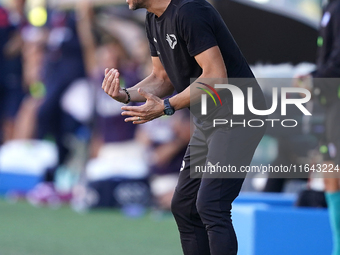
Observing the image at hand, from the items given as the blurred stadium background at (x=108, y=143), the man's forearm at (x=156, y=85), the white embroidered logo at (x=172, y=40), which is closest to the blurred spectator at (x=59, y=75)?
the blurred stadium background at (x=108, y=143)

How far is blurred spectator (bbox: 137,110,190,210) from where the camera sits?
8602 millimetres

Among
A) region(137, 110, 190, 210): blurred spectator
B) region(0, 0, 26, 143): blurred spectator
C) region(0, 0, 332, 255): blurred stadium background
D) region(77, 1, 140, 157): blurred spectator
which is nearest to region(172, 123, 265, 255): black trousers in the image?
region(0, 0, 332, 255): blurred stadium background

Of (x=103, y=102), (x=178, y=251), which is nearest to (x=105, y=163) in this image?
(x=103, y=102)

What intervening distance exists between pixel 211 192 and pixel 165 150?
5.13 metres

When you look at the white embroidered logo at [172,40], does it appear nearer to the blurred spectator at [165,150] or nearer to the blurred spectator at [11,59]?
the blurred spectator at [165,150]

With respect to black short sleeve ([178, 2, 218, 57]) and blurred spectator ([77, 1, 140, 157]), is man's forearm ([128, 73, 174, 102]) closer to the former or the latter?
black short sleeve ([178, 2, 218, 57])

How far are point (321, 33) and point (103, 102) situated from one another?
4775mm

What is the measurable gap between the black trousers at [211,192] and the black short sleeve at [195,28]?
0.56 m

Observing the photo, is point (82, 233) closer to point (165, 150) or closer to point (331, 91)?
point (165, 150)

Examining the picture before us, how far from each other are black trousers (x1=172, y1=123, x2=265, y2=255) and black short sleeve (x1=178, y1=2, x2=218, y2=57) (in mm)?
560

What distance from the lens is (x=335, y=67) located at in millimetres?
4715

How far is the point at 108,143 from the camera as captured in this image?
9125 mm

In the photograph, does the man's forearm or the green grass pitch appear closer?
the man's forearm

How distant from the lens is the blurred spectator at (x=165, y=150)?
860cm
